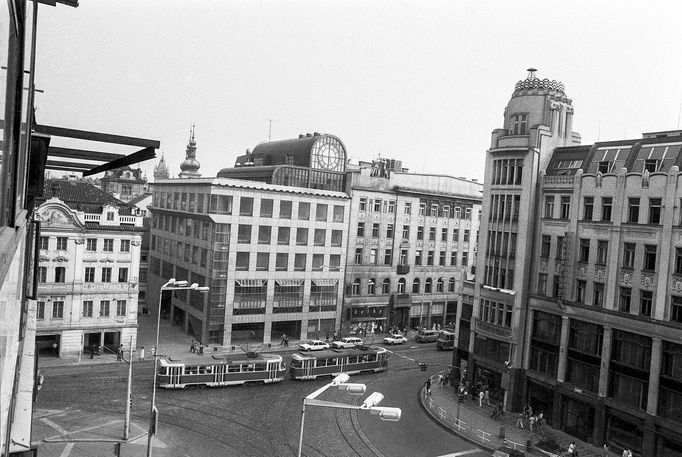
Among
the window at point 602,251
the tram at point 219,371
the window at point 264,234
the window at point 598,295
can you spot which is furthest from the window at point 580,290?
the window at point 264,234

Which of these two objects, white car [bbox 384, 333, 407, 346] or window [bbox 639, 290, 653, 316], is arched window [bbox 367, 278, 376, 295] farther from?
window [bbox 639, 290, 653, 316]

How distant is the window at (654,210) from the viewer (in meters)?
39.5

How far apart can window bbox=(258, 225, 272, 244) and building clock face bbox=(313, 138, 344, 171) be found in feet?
36.7

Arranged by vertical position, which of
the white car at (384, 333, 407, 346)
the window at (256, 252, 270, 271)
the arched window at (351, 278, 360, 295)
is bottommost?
the white car at (384, 333, 407, 346)

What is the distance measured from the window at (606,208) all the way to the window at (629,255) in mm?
2336

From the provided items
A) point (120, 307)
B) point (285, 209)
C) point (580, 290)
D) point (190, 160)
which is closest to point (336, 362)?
point (285, 209)

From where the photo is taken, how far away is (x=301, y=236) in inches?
2660

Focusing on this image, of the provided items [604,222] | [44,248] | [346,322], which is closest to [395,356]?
[346,322]

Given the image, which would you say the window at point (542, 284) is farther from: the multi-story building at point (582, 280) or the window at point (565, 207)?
the window at point (565, 207)

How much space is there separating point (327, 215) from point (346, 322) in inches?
488

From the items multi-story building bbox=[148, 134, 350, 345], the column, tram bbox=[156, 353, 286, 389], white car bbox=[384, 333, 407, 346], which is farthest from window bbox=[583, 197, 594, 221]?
multi-story building bbox=[148, 134, 350, 345]

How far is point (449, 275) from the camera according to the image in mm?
81188

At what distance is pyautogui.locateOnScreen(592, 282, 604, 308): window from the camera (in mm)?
42531

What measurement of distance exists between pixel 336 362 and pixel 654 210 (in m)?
27.2
